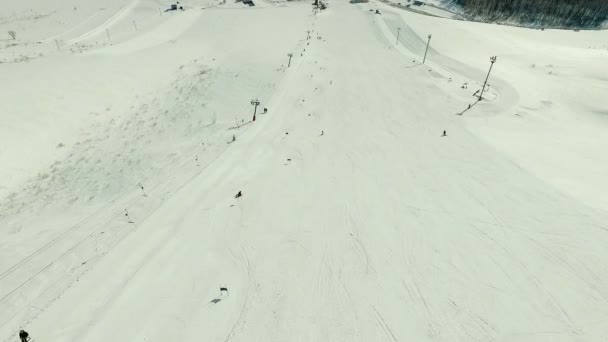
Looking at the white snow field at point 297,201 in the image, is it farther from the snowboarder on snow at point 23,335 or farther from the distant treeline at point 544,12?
the distant treeline at point 544,12

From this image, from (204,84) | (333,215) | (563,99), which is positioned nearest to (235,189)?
(333,215)

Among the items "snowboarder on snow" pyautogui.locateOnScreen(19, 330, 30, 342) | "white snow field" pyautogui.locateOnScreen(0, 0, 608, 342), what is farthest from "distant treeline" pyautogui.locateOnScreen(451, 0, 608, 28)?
"snowboarder on snow" pyautogui.locateOnScreen(19, 330, 30, 342)

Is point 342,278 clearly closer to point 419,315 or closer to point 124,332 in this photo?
point 419,315

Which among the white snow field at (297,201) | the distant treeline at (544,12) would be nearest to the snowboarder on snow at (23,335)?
the white snow field at (297,201)

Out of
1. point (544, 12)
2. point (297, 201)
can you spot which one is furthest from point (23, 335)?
point (544, 12)

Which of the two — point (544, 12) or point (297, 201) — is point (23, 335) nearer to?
point (297, 201)
